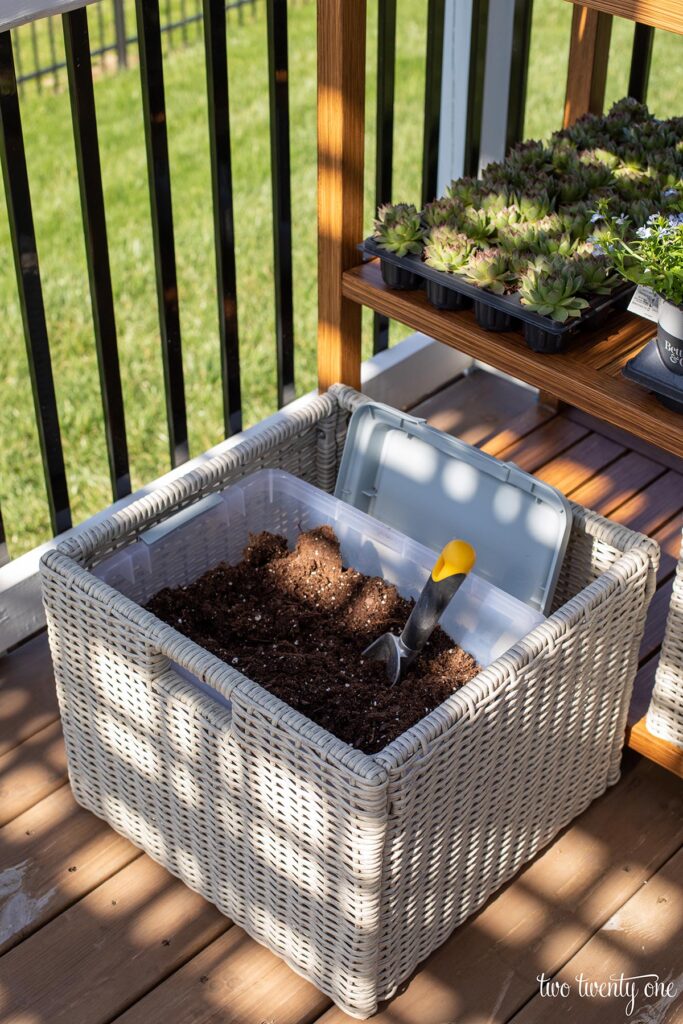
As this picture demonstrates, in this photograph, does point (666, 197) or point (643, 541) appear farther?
Result: point (666, 197)

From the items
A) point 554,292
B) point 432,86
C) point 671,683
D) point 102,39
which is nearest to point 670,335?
point 554,292

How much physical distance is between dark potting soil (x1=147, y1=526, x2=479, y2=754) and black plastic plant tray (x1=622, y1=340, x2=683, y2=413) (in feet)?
1.32

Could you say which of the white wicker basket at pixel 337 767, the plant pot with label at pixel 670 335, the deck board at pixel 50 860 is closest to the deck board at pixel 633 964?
the white wicker basket at pixel 337 767

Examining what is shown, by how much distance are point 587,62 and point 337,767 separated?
134cm

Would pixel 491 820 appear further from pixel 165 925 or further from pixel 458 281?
pixel 458 281

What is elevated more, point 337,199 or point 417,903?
point 337,199

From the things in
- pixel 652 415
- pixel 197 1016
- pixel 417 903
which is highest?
pixel 652 415

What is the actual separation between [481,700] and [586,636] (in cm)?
21

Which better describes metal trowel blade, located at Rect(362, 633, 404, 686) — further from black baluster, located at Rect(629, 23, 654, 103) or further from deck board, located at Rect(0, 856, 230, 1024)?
black baluster, located at Rect(629, 23, 654, 103)

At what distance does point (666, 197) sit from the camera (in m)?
1.80

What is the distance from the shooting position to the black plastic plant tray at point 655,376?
157 cm

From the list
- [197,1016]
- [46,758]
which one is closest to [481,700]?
[197,1016]

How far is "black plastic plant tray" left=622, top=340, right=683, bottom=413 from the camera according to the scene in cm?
157

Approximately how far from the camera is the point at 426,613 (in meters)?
1.57
